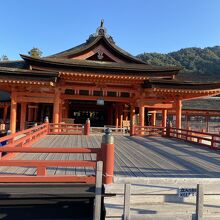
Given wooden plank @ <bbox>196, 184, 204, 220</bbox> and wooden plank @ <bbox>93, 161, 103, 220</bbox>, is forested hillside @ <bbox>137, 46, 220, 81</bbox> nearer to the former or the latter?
wooden plank @ <bbox>196, 184, 204, 220</bbox>

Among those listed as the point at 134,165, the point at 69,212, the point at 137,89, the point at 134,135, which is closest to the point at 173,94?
the point at 137,89

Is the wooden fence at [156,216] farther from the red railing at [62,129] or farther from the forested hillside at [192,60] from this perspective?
the forested hillside at [192,60]

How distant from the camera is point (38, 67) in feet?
59.9

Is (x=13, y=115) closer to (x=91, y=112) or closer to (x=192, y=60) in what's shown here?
(x=91, y=112)

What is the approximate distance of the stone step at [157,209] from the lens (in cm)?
486

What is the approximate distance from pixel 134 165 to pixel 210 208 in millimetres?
2791

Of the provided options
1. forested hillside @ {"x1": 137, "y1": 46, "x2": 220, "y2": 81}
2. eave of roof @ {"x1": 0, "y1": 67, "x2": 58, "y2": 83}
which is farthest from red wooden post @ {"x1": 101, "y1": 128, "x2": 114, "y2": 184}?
forested hillside @ {"x1": 137, "y1": 46, "x2": 220, "y2": 81}

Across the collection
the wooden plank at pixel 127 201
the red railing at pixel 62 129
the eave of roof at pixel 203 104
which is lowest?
the wooden plank at pixel 127 201

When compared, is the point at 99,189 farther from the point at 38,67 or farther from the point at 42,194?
the point at 38,67

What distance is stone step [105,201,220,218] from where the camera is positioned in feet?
15.9

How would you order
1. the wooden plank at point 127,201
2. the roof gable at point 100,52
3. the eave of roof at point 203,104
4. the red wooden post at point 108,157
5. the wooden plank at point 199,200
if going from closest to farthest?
the wooden plank at point 199,200 → the wooden plank at point 127,201 → the red wooden post at point 108,157 → the roof gable at point 100,52 → the eave of roof at point 203,104

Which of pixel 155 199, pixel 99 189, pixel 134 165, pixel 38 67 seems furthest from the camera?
pixel 38 67

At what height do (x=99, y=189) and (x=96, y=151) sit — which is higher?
(x=96, y=151)

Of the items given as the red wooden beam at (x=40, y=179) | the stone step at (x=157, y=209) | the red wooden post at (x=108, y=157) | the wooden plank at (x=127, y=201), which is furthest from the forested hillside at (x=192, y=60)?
the wooden plank at (x=127, y=201)
